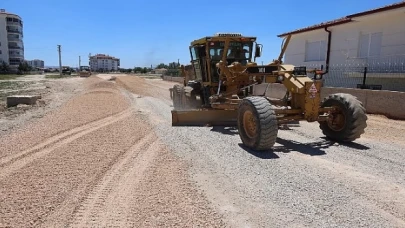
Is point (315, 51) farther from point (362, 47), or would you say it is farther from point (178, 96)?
point (178, 96)

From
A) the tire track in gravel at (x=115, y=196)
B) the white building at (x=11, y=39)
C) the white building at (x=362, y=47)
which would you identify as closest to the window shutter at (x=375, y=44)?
the white building at (x=362, y=47)

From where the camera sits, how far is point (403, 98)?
10.2 m

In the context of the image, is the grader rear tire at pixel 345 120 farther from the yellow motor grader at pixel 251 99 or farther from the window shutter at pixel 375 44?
the window shutter at pixel 375 44

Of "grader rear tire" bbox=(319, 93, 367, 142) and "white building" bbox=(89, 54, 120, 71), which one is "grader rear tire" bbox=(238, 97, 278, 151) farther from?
"white building" bbox=(89, 54, 120, 71)

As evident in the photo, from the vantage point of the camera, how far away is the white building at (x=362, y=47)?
13008mm

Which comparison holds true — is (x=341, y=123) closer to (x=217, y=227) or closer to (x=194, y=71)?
(x=217, y=227)

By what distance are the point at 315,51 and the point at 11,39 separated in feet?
340

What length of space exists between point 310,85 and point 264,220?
12.9 ft

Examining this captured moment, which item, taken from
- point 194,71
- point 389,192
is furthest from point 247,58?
point 389,192

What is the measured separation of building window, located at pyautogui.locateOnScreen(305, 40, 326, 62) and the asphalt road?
11.1 metres

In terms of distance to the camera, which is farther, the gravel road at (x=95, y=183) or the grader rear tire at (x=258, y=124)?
the grader rear tire at (x=258, y=124)

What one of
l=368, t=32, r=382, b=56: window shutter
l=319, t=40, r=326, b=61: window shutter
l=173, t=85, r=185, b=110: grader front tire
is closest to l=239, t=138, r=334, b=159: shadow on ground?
l=173, t=85, r=185, b=110: grader front tire

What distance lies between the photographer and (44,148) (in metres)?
6.46

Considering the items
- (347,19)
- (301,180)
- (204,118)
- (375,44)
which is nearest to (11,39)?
(347,19)
